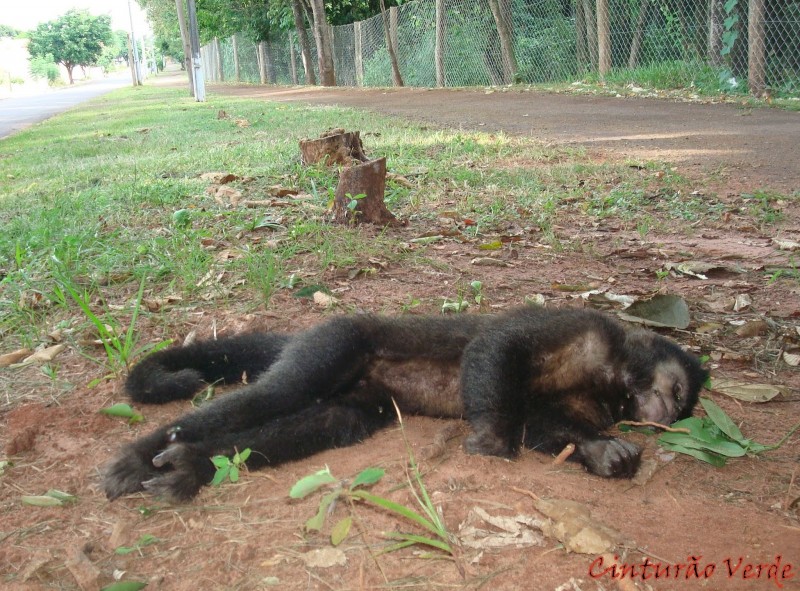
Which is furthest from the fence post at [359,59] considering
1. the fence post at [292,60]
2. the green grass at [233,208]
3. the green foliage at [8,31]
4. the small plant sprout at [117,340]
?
the green foliage at [8,31]

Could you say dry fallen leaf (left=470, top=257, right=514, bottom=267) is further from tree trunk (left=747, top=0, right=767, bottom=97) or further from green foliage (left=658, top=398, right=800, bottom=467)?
tree trunk (left=747, top=0, right=767, bottom=97)

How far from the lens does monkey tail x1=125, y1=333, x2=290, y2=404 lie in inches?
115

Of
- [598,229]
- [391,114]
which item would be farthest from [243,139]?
[598,229]

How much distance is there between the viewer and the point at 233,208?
5.64 meters

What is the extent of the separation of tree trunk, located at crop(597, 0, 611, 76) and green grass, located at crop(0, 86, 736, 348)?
5735 mm

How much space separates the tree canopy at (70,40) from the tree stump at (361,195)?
89161mm

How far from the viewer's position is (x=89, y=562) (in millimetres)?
1917

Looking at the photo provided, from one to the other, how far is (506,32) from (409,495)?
53.8ft

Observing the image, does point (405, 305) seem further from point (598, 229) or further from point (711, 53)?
point (711, 53)

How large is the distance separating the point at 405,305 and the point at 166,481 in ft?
6.15

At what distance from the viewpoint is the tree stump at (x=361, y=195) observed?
5.14 metres

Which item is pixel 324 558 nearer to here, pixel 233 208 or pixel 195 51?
pixel 233 208

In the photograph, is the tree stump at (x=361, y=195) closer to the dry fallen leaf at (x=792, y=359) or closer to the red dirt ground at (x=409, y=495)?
the red dirt ground at (x=409, y=495)

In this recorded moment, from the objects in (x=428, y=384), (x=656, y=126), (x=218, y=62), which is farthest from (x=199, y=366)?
(x=218, y=62)
